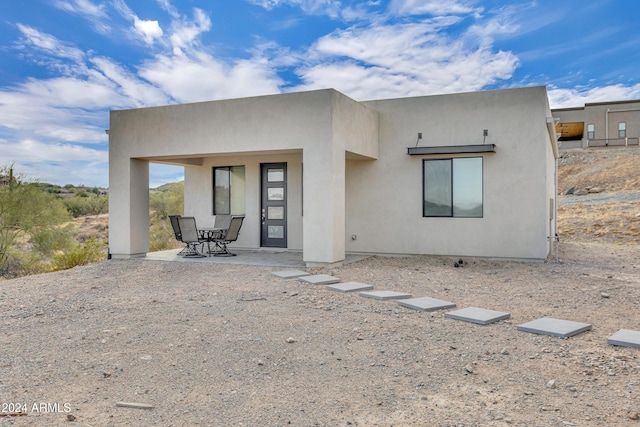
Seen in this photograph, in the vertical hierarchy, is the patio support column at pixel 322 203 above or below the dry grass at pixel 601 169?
below

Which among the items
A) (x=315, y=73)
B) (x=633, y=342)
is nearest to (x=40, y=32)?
(x=315, y=73)

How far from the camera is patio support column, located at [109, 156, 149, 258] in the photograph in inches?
458

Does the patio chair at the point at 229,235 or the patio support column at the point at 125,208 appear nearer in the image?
the patio support column at the point at 125,208

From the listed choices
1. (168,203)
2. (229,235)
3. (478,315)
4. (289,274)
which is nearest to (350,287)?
(289,274)

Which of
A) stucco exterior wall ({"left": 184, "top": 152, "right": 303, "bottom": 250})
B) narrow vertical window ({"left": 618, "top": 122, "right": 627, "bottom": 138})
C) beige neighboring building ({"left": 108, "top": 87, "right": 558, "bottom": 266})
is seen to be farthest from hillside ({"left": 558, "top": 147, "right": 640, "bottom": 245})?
stucco exterior wall ({"left": 184, "top": 152, "right": 303, "bottom": 250})

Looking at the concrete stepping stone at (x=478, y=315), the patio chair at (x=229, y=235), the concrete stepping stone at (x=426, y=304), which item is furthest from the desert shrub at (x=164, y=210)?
the concrete stepping stone at (x=478, y=315)

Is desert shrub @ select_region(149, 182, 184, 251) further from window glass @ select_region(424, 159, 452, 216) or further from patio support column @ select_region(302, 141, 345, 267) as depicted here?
window glass @ select_region(424, 159, 452, 216)

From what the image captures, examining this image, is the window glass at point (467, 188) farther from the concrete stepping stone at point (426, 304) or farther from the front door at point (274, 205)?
the concrete stepping stone at point (426, 304)

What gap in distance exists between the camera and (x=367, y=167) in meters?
12.3

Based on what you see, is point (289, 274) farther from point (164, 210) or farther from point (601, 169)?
point (601, 169)

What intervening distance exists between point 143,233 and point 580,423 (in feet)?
36.3

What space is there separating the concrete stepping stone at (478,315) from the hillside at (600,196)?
14215mm

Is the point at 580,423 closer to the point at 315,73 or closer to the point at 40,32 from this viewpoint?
the point at 315,73

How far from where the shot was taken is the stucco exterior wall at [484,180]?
10.9m
